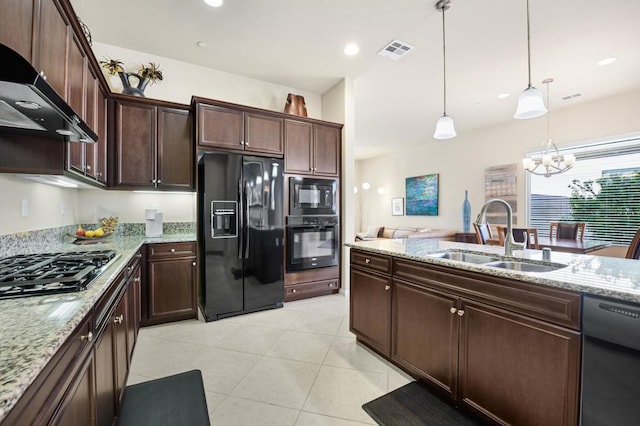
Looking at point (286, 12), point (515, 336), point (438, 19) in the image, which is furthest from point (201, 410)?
point (438, 19)

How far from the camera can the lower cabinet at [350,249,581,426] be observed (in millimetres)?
1222

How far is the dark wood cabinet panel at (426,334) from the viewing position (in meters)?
1.68

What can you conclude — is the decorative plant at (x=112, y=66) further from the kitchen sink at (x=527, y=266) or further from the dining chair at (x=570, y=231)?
the dining chair at (x=570, y=231)

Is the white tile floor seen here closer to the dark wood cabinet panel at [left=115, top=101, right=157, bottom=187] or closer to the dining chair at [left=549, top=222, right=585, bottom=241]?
the dark wood cabinet panel at [left=115, top=101, right=157, bottom=187]

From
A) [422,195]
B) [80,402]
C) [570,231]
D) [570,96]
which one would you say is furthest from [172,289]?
[422,195]

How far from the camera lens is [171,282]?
2955 mm

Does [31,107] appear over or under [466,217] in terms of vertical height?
over

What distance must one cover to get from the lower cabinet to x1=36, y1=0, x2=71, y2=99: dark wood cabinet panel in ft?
7.67

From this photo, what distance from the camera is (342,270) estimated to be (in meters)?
4.06

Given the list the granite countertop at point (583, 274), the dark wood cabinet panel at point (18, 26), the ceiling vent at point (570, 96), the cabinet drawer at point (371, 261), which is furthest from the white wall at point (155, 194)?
the ceiling vent at point (570, 96)

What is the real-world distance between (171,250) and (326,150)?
230cm

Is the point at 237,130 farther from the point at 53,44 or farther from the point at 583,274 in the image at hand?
the point at 583,274

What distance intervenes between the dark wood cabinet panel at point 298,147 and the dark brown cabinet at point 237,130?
0.37ft

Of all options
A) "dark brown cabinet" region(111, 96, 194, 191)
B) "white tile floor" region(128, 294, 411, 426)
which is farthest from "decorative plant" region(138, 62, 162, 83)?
"white tile floor" region(128, 294, 411, 426)
